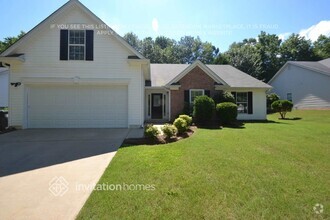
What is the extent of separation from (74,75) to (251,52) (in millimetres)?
34581

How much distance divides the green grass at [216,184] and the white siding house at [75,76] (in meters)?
5.70

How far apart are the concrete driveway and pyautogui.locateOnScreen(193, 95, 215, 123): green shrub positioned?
6.40 metres

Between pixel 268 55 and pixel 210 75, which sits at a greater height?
pixel 268 55

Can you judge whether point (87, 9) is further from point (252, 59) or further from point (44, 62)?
point (252, 59)

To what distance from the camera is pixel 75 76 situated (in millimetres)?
11977

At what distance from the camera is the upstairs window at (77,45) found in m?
11.9

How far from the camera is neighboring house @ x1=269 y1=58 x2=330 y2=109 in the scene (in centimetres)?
2281

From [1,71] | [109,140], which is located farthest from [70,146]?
[1,71]

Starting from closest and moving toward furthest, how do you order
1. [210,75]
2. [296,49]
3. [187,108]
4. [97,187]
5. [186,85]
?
[97,187] → [187,108] → [186,85] → [210,75] → [296,49]

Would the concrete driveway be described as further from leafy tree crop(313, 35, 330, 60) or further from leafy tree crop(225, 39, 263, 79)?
leafy tree crop(313, 35, 330, 60)

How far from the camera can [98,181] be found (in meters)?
4.45

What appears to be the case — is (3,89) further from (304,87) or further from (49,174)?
(304,87)

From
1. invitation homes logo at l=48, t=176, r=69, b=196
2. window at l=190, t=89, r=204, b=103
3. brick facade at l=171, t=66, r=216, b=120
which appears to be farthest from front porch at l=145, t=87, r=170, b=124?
invitation homes logo at l=48, t=176, r=69, b=196

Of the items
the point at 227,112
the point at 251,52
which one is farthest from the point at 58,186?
the point at 251,52
